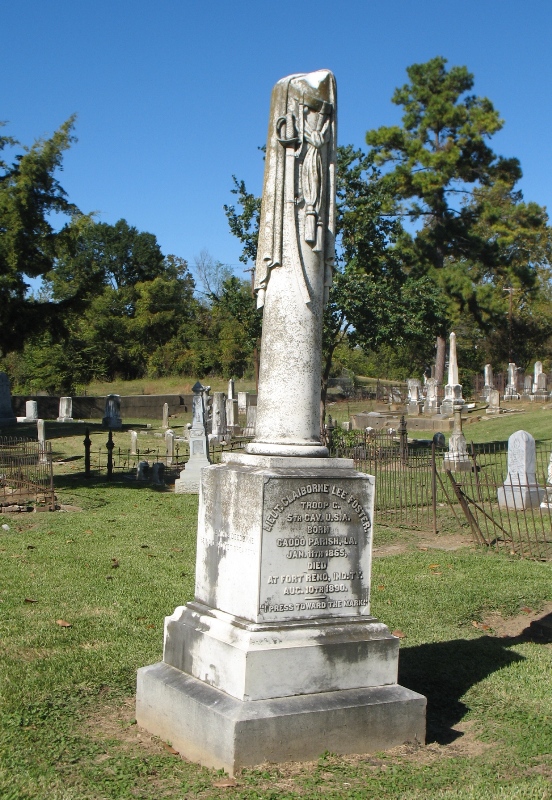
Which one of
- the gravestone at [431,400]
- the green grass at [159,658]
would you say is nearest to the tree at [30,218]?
the green grass at [159,658]

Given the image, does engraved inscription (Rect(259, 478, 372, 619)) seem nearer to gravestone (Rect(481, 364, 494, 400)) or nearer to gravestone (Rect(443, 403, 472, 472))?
gravestone (Rect(443, 403, 472, 472))

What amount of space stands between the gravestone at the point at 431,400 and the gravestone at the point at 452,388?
36.9 inches

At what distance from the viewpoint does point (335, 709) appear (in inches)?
181

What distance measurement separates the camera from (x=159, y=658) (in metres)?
6.24

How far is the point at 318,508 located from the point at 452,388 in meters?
32.9

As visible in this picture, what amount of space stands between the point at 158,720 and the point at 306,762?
37.6 inches

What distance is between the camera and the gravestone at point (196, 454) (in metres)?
17.9

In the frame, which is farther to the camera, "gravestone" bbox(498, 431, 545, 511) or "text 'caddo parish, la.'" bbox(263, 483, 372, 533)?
"gravestone" bbox(498, 431, 545, 511)

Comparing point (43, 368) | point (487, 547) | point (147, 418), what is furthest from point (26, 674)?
point (43, 368)

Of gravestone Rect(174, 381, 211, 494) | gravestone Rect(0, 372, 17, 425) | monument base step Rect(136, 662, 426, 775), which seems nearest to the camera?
monument base step Rect(136, 662, 426, 775)

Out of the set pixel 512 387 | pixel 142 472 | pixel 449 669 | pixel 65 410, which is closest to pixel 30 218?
pixel 142 472

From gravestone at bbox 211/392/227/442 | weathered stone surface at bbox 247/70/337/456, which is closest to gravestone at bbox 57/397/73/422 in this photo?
gravestone at bbox 211/392/227/442

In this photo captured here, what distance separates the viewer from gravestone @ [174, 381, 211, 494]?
17891mm

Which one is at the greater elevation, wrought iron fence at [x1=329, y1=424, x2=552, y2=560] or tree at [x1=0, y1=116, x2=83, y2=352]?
tree at [x1=0, y1=116, x2=83, y2=352]
